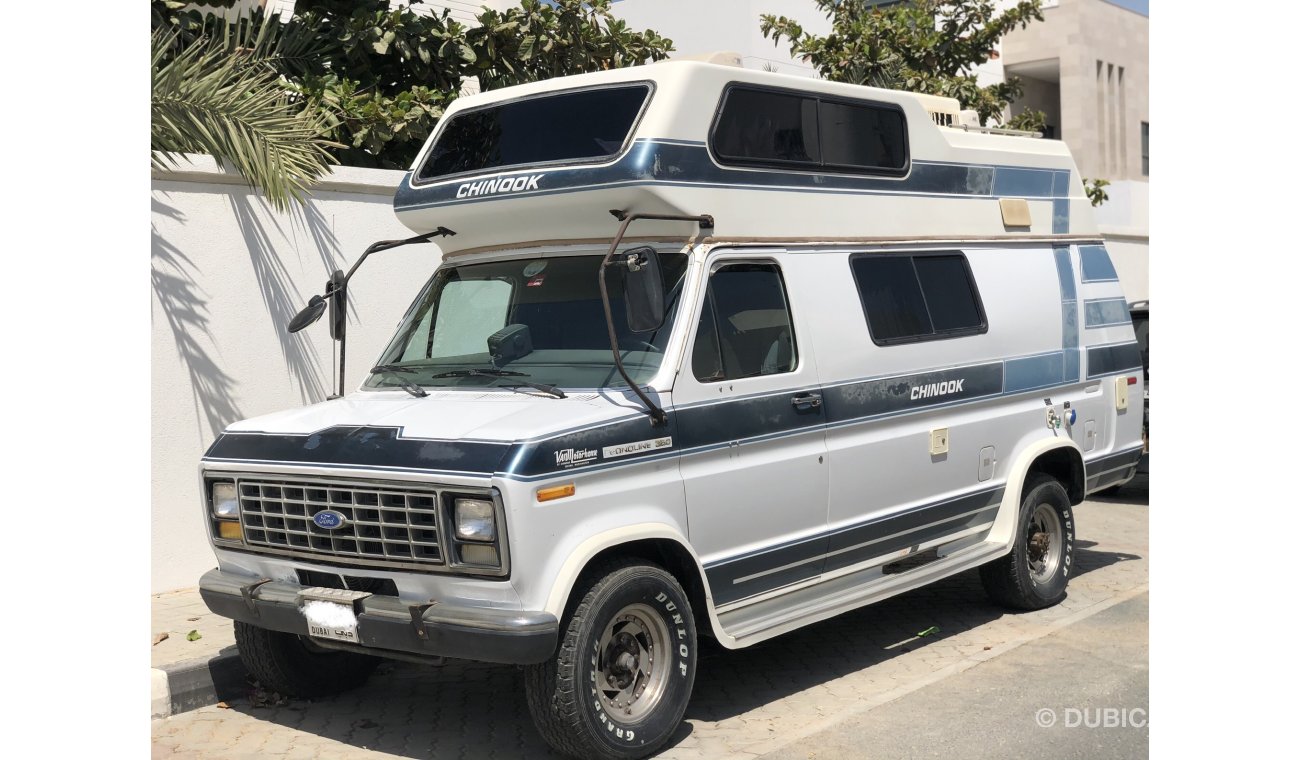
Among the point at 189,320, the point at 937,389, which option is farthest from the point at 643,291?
the point at 189,320

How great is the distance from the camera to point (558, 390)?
6.06m

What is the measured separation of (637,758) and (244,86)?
568 centimetres

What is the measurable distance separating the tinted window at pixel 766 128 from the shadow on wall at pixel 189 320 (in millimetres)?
3821

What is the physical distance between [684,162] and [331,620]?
8.51 feet

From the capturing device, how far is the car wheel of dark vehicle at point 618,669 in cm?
552

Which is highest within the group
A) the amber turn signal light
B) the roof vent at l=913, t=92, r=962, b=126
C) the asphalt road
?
the roof vent at l=913, t=92, r=962, b=126

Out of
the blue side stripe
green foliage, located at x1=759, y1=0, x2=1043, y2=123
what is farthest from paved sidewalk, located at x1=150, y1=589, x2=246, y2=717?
green foliage, located at x1=759, y1=0, x2=1043, y2=123

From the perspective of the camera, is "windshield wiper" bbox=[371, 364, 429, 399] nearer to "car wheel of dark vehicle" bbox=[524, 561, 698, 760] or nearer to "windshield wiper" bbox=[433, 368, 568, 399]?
"windshield wiper" bbox=[433, 368, 568, 399]

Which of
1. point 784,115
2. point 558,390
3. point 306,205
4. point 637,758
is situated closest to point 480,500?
point 558,390

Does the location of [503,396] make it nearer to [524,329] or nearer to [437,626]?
[524,329]

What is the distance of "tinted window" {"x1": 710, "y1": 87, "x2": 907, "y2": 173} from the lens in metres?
6.63

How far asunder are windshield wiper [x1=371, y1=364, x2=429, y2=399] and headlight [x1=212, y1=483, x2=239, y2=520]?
927mm

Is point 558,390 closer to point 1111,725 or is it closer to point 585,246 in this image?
point 585,246

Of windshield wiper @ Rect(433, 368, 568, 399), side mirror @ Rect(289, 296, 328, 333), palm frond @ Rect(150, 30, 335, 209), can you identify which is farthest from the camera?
palm frond @ Rect(150, 30, 335, 209)
